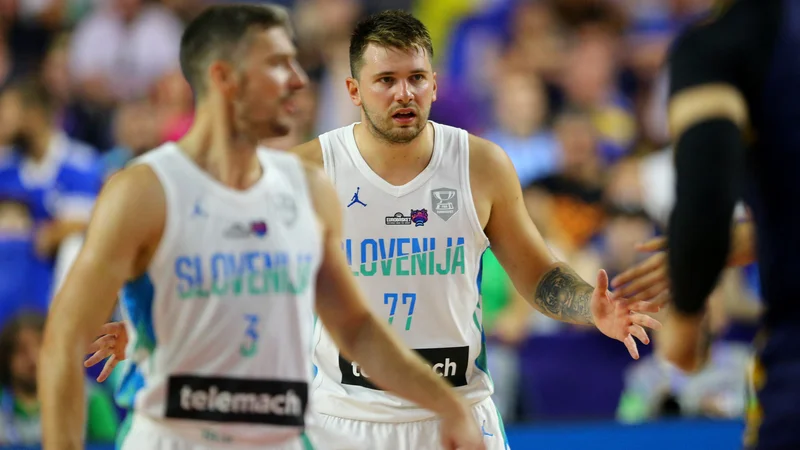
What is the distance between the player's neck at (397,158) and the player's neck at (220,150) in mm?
1609

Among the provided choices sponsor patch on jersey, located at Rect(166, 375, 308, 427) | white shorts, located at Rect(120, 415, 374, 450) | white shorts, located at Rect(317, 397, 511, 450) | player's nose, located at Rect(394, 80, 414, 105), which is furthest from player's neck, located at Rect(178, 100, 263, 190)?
white shorts, located at Rect(317, 397, 511, 450)

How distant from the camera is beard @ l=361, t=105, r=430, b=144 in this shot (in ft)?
17.5

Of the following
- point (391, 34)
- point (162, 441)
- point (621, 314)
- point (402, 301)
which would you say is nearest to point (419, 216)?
point (402, 301)

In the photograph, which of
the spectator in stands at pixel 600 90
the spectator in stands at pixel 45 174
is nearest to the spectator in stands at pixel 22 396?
the spectator in stands at pixel 45 174

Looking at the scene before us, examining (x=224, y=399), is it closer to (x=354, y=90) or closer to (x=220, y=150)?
(x=220, y=150)

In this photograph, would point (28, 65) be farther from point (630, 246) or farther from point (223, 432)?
point (223, 432)

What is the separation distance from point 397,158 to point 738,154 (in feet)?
8.80

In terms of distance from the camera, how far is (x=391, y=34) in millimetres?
5312

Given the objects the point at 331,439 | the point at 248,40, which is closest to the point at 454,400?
the point at 331,439

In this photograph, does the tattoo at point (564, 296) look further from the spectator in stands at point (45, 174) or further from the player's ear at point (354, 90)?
the spectator in stands at point (45, 174)

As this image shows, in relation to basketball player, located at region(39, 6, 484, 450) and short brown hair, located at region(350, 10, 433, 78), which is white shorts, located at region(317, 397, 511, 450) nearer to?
basketball player, located at region(39, 6, 484, 450)

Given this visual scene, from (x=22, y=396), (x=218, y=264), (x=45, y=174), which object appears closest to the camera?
(x=218, y=264)

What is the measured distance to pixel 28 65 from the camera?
11.5 metres

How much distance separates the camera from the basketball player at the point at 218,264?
3711 mm
